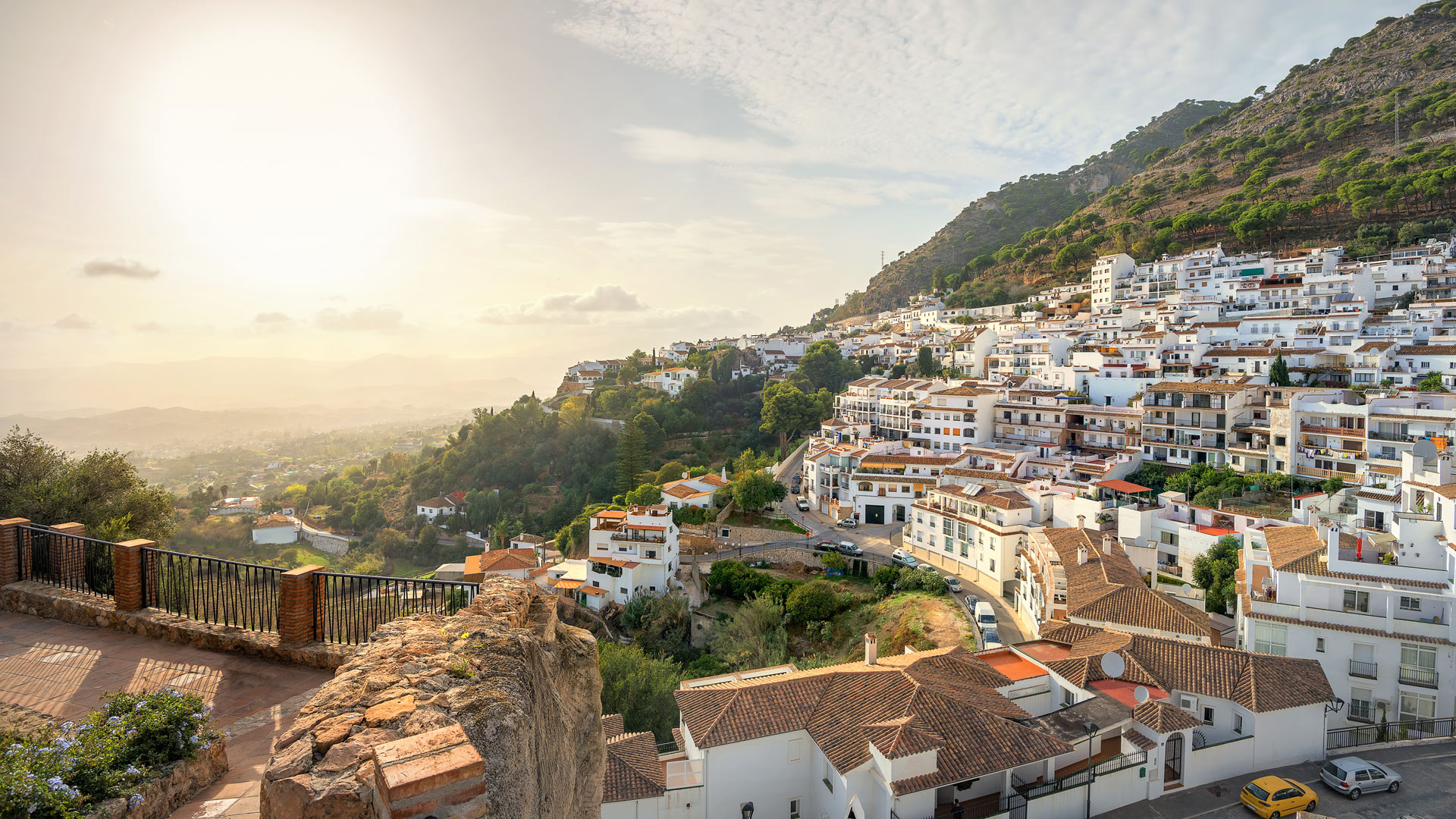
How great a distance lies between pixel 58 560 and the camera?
8.52 metres

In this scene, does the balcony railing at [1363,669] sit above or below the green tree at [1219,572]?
below

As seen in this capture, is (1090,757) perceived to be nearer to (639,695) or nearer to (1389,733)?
(1389,733)

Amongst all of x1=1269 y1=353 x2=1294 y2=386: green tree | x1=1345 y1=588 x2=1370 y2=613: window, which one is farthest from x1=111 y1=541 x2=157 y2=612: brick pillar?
x1=1269 y1=353 x2=1294 y2=386: green tree

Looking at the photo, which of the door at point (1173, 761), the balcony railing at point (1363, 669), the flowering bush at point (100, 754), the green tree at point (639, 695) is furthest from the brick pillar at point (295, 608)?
the balcony railing at point (1363, 669)

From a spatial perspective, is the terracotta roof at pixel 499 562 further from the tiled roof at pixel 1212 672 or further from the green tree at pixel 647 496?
the tiled roof at pixel 1212 672

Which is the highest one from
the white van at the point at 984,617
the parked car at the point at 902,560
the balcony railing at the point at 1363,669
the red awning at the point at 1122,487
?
the red awning at the point at 1122,487

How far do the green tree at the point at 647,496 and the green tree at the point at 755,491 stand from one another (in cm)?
547

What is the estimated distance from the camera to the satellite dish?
15070 millimetres

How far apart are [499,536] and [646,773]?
126 feet

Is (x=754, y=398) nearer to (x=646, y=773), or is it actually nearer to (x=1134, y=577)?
(x=1134, y=577)

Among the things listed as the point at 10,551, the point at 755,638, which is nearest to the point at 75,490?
the point at 10,551

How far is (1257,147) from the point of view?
80250mm

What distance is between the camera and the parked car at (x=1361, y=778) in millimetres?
13445

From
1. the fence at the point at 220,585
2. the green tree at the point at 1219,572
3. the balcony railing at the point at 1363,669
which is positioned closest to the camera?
the fence at the point at 220,585
